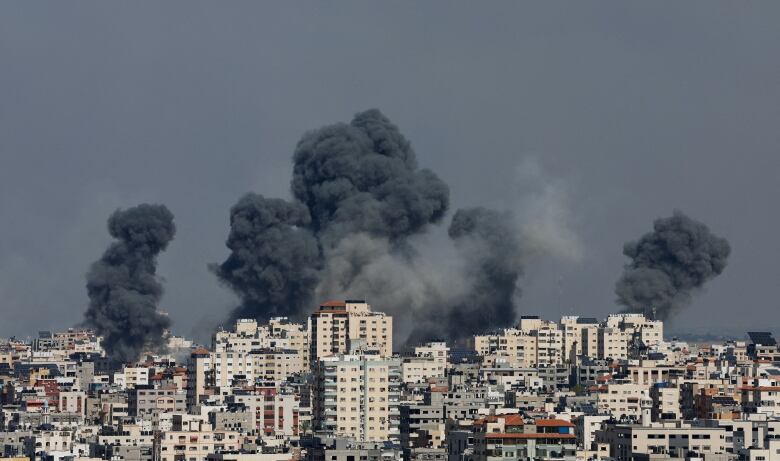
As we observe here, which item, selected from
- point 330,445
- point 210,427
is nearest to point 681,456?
point 330,445

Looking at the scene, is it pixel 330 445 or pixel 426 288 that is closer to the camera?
pixel 330 445

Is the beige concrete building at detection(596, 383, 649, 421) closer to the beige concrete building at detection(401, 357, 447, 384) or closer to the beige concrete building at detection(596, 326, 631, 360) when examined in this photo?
the beige concrete building at detection(401, 357, 447, 384)

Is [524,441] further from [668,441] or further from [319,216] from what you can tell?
[319,216]

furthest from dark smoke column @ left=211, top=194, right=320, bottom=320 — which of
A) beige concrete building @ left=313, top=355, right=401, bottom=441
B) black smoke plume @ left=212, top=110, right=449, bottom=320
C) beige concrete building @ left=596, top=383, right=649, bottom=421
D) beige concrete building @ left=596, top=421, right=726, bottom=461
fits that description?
beige concrete building @ left=596, top=421, right=726, bottom=461

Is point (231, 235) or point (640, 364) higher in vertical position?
point (231, 235)

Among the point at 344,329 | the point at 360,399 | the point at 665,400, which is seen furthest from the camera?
the point at 344,329

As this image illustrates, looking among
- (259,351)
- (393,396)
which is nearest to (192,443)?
(393,396)

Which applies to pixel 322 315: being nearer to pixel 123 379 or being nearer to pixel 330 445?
pixel 123 379
